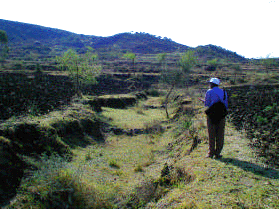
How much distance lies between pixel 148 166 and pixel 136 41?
175 m

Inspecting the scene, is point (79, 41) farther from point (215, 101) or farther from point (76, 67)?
point (215, 101)

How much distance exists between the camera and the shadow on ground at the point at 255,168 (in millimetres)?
3761

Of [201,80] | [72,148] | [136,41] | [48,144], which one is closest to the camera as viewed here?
[48,144]

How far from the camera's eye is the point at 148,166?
7477mm

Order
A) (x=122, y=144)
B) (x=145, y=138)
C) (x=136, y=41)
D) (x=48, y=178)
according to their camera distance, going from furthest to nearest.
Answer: (x=136, y=41)
(x=145, y=138)
(x=122, y=144)
(x=48, y=178)

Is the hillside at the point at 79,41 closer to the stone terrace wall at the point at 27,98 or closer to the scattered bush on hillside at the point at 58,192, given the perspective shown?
the stone terrace wall at the point at 27,98

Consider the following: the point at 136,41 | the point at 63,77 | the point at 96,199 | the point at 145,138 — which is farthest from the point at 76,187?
the point at 136,41

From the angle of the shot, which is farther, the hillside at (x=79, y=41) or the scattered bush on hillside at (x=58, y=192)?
the hillside at (x=79, y=41)

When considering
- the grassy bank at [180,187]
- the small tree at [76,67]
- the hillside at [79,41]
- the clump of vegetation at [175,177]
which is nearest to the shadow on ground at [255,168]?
the grassy bank at [180,187]

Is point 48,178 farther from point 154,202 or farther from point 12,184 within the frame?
point 154,202

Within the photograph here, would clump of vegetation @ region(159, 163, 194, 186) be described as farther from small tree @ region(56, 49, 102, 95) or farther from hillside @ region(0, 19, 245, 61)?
hillside @ region(0, 19, 245, 61)

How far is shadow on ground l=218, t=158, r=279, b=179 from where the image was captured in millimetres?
3761

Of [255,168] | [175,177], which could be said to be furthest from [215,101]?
[175,177]

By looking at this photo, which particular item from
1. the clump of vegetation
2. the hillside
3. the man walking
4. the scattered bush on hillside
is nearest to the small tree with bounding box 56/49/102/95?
the scattered bush on hillside
